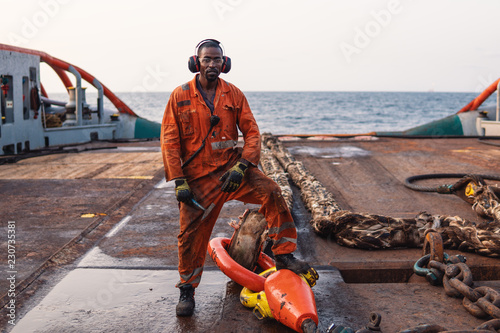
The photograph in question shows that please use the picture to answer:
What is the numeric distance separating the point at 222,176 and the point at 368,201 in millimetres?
3736

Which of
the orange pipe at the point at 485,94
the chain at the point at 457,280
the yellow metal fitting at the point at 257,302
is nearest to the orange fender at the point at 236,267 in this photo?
the yellow metal fitting at the point at 257,302

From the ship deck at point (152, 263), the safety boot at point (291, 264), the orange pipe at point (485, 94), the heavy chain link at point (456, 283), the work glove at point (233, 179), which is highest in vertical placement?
the orange pipe at point (485, 94)

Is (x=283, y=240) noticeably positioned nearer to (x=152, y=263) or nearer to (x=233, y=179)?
(x=233, y=179)

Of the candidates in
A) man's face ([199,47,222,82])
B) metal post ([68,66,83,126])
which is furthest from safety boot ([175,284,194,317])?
metal post ([68,66,83,126])

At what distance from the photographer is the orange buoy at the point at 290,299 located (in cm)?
290

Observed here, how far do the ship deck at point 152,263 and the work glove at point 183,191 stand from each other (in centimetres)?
80

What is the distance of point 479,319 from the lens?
3.14m

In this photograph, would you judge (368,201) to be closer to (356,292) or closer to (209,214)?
(356,292)

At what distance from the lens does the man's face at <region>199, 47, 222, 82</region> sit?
356 cm

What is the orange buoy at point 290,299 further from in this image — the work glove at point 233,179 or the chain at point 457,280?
the chain at point 457,280

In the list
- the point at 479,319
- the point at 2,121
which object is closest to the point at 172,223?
the point at 479,319

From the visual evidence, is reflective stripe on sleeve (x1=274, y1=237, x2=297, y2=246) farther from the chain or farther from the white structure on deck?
the white structure on deck

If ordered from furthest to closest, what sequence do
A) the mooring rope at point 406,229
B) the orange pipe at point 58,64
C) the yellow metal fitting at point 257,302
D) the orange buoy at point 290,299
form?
1. the orange pipe at point 58,64
2. the mooring rope at point 406,229
3. the yellow metal fitting at point 257,302
4. the orange buoy at point 290,299

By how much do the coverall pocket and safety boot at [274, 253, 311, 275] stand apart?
1.13 m
